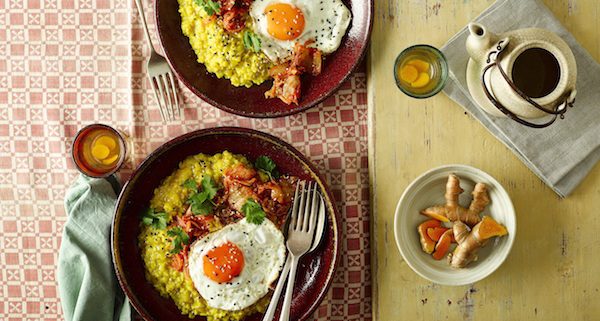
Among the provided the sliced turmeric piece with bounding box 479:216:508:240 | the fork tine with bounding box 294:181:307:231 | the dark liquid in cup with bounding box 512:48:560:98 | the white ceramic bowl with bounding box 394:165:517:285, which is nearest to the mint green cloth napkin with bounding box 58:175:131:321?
the fork tine with bounding box 294:181:307:231

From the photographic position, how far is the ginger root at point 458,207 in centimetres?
298

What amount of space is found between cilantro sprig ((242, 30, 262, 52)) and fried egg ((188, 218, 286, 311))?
0.80 m

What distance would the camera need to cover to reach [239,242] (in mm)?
3035

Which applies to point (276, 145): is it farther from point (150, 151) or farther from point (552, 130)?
point (552, 130)

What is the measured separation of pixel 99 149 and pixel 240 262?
87 cm

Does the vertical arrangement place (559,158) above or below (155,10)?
below

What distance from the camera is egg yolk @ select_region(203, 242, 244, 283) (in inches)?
117

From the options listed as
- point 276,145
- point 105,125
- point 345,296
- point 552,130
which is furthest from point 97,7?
point 552,130

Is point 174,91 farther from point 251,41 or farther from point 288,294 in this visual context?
point 288,294

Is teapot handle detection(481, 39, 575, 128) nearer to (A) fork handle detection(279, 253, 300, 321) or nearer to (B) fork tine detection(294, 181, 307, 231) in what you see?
(B) fork tine detection(294, 181, 307, 231)

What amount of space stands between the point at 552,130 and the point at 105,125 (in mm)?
2052

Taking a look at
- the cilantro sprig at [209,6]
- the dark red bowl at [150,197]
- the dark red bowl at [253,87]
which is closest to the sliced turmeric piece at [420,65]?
the dark red bowl at [253,87]

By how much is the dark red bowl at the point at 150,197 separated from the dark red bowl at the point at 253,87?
16cm

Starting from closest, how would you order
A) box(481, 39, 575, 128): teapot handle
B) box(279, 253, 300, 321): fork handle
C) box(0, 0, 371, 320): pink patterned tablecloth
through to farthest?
box(481, 39, 575, 128): teapot handle < box(279, 253, 300, 321): fork handle < box(0, 0, 371, 320): pink patterned tablecloth
